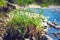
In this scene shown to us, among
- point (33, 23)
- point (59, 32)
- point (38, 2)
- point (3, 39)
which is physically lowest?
point (38, 2)

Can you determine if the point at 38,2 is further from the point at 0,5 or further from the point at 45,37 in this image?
the point at 45,37

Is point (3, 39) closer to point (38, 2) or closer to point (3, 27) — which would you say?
point (3, 27)

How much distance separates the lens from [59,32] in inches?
510

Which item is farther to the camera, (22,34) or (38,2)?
(38,2)

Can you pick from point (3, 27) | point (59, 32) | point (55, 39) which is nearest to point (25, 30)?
point (3, 27)

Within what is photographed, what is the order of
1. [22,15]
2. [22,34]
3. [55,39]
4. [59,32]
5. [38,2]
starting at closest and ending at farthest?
[22,34], [22,15], [55,39], [59,32], [38,2]

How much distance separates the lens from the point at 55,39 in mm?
11586

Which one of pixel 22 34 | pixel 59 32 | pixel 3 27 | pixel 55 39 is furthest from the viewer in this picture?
pixel 59 32

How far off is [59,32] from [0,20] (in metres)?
3.24

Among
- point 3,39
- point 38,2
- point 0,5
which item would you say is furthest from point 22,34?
point 38,2

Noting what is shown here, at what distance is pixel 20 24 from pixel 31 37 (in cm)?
66

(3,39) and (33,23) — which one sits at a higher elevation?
(33,23)

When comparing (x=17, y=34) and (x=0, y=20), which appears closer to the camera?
(x=17, y=34)

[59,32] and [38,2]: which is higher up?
[59,32]
